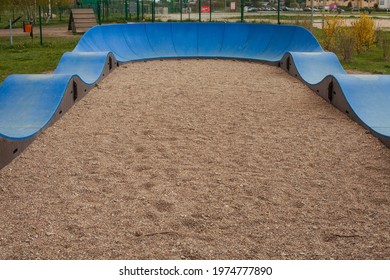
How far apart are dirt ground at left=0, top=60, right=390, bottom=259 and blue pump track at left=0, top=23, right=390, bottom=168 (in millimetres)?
308

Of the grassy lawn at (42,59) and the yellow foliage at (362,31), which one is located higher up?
the yellow foliage at (362,31)

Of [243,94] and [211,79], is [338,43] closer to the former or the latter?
[211,79]

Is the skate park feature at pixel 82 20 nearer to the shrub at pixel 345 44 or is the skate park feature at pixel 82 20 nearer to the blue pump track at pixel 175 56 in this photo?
A: the blue pump track at pixel 175 56

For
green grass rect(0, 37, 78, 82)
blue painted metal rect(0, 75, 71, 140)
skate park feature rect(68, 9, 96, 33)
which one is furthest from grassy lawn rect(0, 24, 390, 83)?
skate park feature rect(68, 9, 96, 33)

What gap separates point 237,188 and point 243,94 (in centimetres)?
479

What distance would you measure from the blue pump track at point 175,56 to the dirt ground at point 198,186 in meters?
0.31

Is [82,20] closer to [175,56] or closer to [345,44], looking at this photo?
[175,56]

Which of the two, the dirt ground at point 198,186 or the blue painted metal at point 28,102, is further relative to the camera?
the blue painted metal at point 28,102

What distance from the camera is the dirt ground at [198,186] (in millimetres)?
3736

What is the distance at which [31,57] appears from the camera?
15539mm

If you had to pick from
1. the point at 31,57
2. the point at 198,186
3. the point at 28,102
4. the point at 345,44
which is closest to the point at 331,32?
the point at 345,44

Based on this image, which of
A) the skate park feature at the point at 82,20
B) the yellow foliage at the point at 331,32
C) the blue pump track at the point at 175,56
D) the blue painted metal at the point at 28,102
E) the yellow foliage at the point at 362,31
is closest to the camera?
the blue painted metal at the point at 28,102

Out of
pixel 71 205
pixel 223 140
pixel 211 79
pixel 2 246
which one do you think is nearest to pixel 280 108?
pixel 223 140


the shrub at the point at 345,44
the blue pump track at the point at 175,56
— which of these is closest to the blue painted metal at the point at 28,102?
the blue pump track at the point at 175,56
